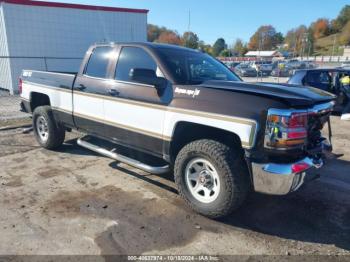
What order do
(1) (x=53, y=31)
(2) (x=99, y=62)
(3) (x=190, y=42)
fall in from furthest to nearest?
(3) (x=190, y=42), (1) (x=53, y=31), (2) (x=99, y=62)

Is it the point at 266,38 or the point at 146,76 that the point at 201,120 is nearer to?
the point at 146,76

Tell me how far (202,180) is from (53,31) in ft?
56.0

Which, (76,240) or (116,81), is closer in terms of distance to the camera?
(76,240)

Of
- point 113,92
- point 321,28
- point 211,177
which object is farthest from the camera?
point 321,28

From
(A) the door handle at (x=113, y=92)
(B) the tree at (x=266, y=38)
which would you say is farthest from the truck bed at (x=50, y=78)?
(B) the tree at (x=266, y=38)

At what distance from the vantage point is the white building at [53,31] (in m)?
16.8

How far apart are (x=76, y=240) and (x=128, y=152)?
2.56 metres

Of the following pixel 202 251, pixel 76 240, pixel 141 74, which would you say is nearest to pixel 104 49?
pixel 141 74

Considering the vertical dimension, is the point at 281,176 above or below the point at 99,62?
below

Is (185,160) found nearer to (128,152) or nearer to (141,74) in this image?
(141,74)

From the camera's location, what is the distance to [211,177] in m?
3.77

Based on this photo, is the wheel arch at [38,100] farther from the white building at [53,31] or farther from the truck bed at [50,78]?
the white building at [53,31]

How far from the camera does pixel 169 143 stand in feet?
13.3

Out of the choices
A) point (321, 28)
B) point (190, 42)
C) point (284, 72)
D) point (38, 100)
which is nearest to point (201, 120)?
point (38, 100)
